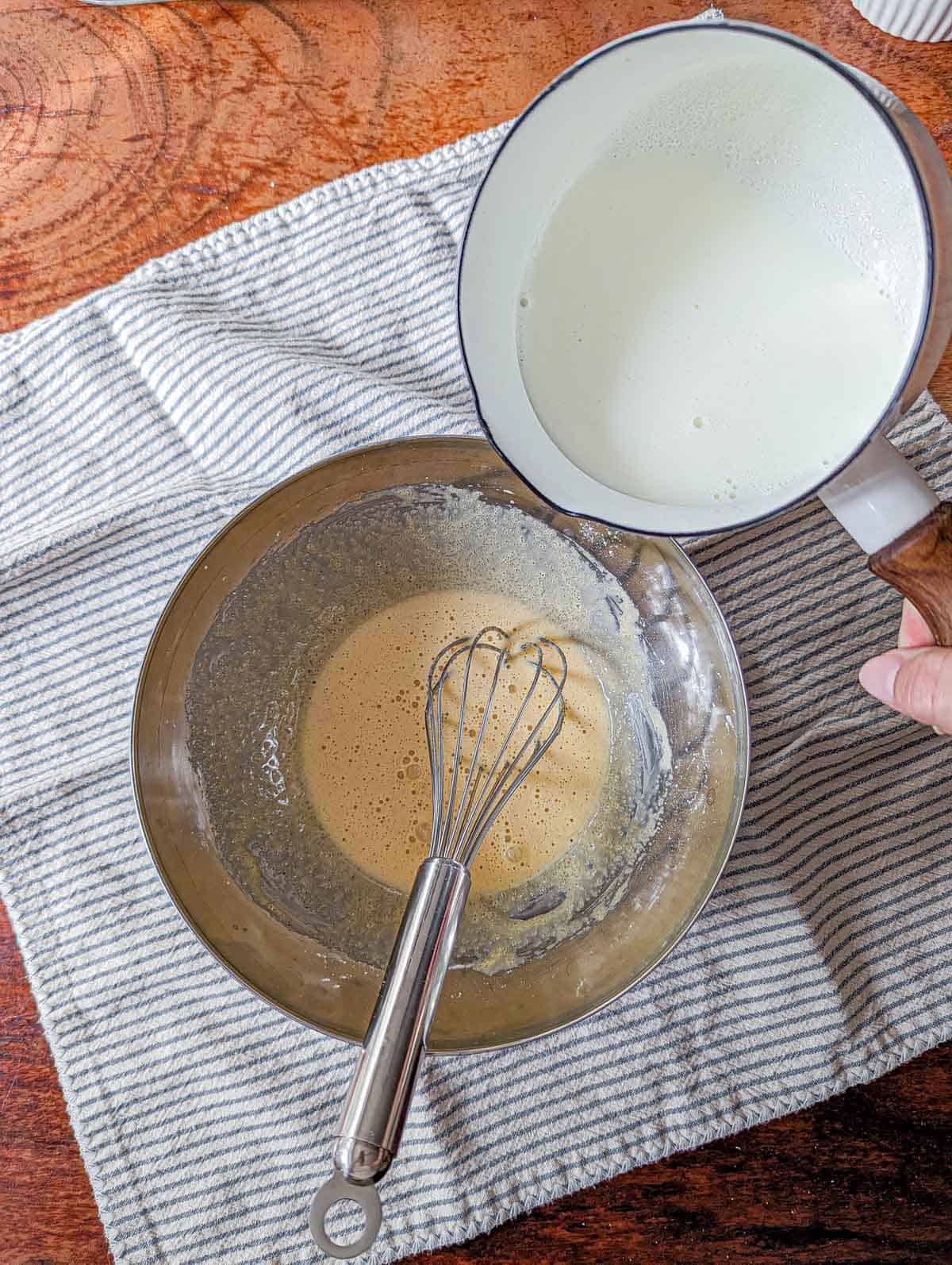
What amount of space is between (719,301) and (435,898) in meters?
0.39

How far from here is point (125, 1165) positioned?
72cm

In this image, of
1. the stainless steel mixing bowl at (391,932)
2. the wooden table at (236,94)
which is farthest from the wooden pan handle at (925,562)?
the wooden table at (236,94)

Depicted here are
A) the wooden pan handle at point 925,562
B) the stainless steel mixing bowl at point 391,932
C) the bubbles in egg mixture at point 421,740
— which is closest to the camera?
the wooden pan handle at point 925,562

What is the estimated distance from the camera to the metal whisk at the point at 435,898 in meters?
0.53

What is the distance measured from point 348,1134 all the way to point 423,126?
777 millimetres

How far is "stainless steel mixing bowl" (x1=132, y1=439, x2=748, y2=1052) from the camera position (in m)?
0.66

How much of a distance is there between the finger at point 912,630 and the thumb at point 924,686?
72 millimetres

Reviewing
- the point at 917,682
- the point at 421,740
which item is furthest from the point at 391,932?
the point at 917,682

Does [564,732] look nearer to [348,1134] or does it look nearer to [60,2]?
[348,1134]

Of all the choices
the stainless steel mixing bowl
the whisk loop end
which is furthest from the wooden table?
the whisk loop end

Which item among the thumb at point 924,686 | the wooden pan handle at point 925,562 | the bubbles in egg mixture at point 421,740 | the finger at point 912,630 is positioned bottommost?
the bubbles in egg mixture at point 421,740

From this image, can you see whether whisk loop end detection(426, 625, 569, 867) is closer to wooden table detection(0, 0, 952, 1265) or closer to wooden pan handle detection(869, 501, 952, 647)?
wooden pan handle detection(869, 501, 952, 647)

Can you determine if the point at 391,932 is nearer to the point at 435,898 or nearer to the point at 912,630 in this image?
the point at 435,898

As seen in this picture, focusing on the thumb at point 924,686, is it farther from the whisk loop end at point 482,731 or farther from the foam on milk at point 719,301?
the whisk loop end at point 482,731
